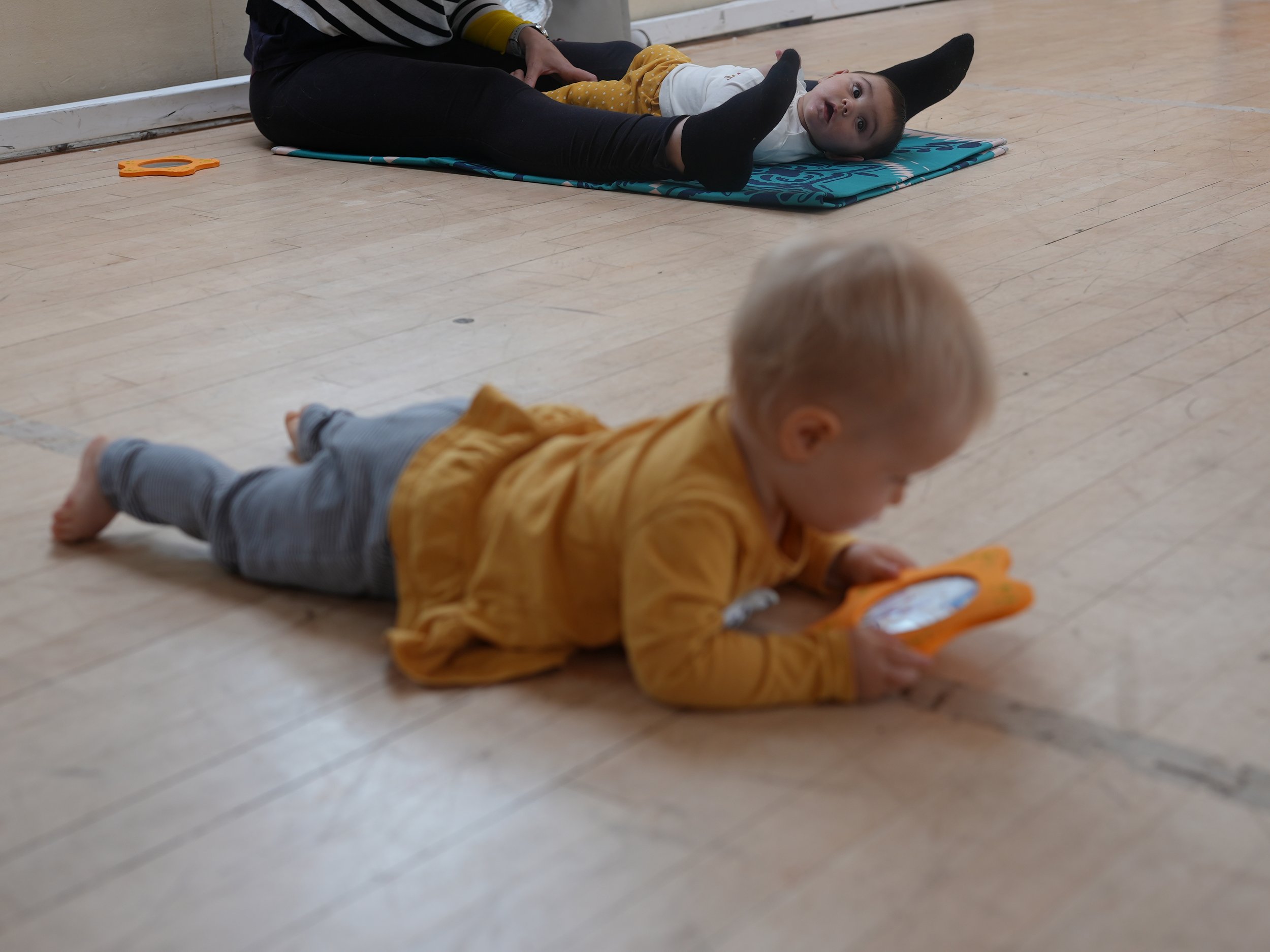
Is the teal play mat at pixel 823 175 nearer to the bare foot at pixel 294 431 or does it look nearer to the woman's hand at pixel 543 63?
the woman's hand at pixel 543 63

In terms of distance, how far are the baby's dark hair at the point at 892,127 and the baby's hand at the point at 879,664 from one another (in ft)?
6.44


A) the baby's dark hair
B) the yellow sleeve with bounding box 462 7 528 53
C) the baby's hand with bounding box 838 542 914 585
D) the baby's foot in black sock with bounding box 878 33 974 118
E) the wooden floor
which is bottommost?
the wooden floor

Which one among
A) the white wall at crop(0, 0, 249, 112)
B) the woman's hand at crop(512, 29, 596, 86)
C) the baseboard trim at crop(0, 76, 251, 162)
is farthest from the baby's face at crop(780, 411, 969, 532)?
the white wall at crop(0, 0, 249, 112)

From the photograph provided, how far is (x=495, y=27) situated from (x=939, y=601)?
2.36m

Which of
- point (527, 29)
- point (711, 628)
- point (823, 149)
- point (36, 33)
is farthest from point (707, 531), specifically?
point (36, 33)

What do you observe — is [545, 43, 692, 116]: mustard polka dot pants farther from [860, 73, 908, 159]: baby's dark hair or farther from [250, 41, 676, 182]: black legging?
[860, 73, 908, 159]: baby's dark hair

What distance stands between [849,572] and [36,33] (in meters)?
3.16

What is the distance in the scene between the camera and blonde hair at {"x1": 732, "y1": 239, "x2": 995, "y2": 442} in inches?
35.6

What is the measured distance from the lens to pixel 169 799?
896 mm

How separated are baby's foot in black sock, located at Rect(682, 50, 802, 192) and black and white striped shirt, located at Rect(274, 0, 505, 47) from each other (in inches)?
32.4

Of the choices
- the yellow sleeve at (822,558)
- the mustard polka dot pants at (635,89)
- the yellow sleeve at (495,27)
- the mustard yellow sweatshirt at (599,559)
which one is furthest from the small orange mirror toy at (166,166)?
the yellow sleeve at (822,558)

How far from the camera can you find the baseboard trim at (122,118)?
10.8ft

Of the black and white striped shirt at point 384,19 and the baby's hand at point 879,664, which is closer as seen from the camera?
the baby's hand at point 879,664

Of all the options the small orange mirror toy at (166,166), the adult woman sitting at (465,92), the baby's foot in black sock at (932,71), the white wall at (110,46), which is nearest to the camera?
the adult woman sitting at (465,92)
